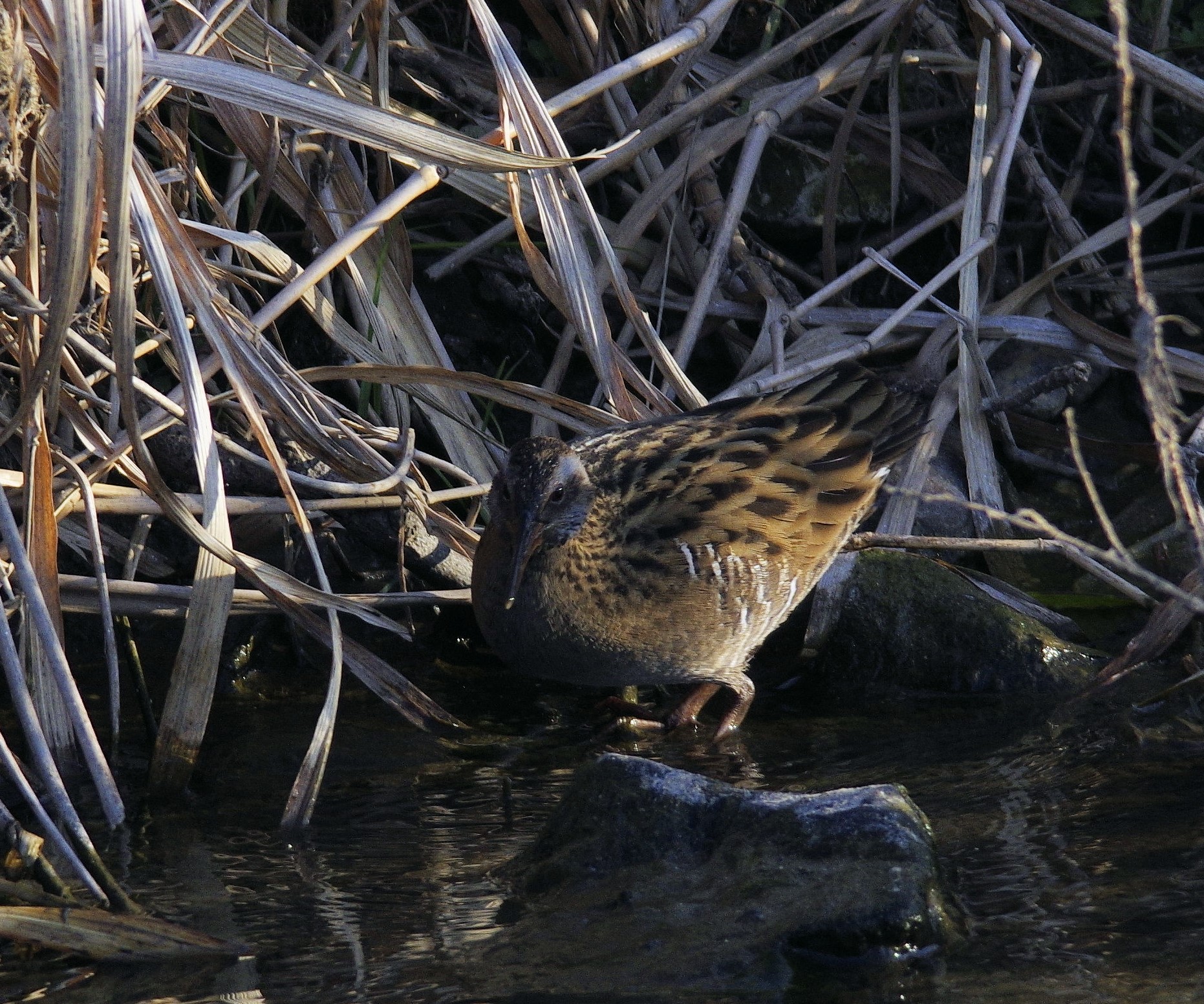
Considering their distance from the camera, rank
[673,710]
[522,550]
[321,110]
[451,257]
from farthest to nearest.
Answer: [451,257]
[673,710]
[522,550]
[321,110]

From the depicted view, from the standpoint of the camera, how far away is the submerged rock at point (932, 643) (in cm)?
407

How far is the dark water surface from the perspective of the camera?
253 centimetres

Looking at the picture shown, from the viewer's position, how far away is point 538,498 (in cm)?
374

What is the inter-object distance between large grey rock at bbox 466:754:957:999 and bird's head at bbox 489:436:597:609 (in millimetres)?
866

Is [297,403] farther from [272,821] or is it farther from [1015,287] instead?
[1015,287]

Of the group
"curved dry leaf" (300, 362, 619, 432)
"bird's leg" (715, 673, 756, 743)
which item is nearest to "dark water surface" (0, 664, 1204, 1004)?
"bird's leg" (715, 673, 756, 743)

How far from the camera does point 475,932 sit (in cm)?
276

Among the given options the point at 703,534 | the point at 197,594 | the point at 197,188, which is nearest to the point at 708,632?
the point at 703,534

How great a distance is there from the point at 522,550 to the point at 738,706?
829mm

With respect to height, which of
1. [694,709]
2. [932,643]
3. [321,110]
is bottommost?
[694,709]

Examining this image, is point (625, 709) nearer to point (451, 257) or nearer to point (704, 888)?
point (704, 888)

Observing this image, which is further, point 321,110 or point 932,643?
point 932,643

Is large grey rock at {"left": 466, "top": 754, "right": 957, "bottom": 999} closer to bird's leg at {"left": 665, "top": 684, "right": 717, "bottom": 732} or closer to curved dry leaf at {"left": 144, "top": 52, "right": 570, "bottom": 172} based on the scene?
bird's leg at {"left": 665, "top": 684, "right": 717, "bottom": 732}

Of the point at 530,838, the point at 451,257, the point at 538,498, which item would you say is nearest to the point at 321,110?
the point at 538,498
